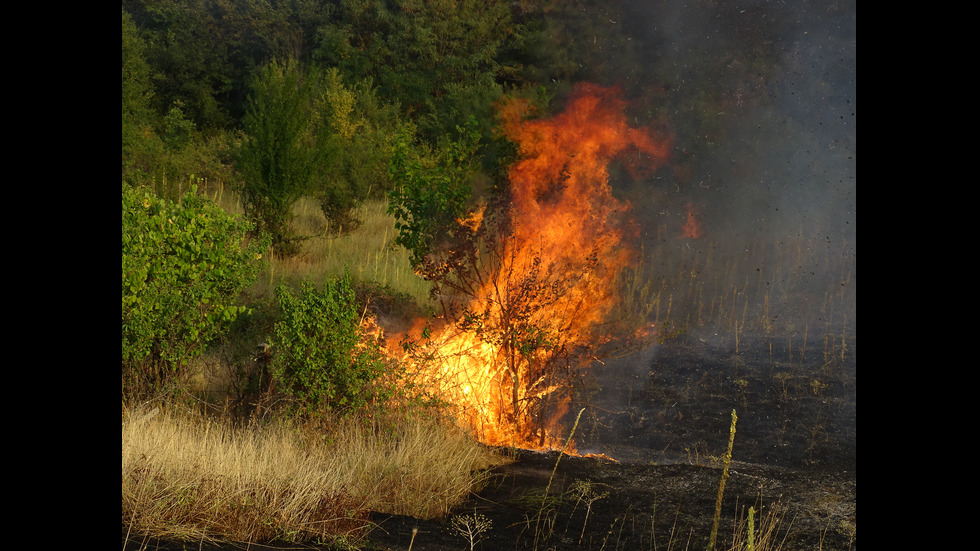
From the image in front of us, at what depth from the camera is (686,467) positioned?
6.96 m

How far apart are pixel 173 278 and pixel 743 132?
39.1 feet

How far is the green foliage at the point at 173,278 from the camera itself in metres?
6.91

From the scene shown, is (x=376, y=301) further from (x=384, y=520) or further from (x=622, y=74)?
(x=622, y=74)

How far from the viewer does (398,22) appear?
24516mm

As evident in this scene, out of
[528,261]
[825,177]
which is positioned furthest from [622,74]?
[528,261]

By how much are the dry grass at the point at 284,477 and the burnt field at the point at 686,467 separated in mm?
255

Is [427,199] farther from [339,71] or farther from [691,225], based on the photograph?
[339,71]

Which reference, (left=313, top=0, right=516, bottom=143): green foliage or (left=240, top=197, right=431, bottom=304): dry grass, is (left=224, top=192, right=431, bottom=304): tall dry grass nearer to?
(left=240, top=197, right=431, bottom=304): dry grass

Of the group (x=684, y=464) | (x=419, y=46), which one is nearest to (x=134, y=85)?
(x=419, y=46)

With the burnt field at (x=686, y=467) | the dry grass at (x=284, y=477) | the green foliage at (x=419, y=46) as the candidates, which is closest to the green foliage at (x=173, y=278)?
the dry grass at (x=284, y=477)

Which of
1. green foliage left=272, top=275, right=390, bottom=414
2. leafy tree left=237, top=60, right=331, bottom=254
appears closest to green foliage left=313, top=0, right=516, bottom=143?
leafy tree left=237, top=60, right=331, bottom=254

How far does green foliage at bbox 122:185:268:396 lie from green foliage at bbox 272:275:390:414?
1.92ft

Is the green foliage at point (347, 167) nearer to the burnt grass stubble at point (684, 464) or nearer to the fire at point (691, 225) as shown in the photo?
the fire at point (691, 225)

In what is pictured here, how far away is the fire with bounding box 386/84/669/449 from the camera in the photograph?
8219 millimetres
